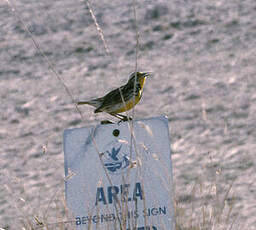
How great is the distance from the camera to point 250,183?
7.77 feet

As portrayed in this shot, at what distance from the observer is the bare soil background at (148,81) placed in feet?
7.97

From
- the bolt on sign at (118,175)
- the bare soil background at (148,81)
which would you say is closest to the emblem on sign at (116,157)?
the bolt on sign at (118,175)

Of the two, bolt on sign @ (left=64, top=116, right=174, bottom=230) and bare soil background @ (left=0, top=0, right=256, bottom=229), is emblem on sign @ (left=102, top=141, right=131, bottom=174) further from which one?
bare soil background @ (left=0, top=0, right=256, bottom=229)

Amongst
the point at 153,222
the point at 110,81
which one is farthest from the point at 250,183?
the point at 153,222

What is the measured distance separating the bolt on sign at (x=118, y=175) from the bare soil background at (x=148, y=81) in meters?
1.21

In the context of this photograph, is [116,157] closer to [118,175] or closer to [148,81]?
[118,175]

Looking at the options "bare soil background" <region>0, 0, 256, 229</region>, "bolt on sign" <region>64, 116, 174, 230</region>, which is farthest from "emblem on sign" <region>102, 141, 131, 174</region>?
"bare soil background" <region>0, 0, 256, 229</region>

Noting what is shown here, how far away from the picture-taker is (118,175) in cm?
103

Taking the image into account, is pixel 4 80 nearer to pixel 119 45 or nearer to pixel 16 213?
pixel 119 45

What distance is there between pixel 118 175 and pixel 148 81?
183cm

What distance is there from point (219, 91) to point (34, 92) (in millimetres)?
1059

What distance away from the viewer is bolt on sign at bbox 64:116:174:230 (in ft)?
3.29

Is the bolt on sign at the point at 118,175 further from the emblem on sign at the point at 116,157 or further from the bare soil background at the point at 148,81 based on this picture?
the bare soil background at the point at 148,81

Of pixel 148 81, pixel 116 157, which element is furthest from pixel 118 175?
pixel 148 81
